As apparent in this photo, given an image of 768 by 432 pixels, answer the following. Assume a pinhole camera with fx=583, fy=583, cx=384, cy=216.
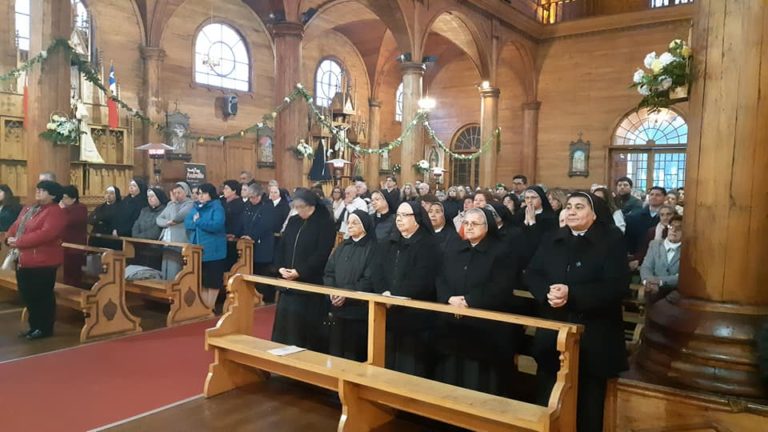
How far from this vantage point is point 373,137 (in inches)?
790

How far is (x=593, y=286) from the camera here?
3273 millimetres

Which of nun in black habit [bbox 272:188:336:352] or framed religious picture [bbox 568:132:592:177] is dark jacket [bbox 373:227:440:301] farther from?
framed religious picture [bbox 568:132:592:177]

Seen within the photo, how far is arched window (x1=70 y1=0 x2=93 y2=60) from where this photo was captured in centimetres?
1231

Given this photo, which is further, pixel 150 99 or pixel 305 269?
pixel 150 99

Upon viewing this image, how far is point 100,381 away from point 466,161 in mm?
17423

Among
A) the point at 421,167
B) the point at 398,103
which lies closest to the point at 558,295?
the point at 421,167

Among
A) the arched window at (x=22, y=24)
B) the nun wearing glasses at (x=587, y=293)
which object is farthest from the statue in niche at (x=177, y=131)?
the nun wearing glasses at (x=587, y=293)

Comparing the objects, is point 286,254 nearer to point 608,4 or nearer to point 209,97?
point 209,97

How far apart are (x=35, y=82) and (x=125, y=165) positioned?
17.6 feet

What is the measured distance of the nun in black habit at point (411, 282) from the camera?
4.35m

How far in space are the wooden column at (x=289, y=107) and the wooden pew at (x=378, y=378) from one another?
615cm

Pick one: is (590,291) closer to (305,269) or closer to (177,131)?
(305,269)

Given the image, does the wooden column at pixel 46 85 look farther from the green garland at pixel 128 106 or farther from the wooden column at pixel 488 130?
the wooden column at pixel 488 130

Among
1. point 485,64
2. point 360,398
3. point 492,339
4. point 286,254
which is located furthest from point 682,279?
point 485,64
